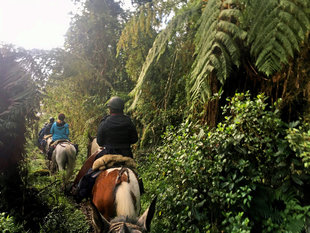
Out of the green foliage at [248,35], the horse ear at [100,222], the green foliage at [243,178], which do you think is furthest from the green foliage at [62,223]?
the green foliage at [248,35]

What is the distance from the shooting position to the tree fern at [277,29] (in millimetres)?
3180

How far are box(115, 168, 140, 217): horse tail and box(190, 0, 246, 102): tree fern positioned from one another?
4.74ft

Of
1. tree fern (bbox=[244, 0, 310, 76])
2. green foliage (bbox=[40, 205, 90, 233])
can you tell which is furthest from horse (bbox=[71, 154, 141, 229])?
tree fern (bbox=[244, 0, 310, 76])

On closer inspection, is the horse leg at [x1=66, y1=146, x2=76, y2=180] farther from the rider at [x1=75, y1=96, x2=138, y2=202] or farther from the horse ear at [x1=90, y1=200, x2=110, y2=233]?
the horse ear at [x1=90, y1=200, x2=110, y2=233]

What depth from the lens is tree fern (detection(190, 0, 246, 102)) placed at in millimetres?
3551

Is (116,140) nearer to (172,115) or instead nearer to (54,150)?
(172,115)

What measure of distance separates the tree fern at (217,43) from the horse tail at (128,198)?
56.9 inches

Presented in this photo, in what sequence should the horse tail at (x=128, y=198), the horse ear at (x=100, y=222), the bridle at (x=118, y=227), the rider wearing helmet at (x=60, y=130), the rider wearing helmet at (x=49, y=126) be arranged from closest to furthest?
the bridle at (x=118, y=227), the horse ear at (x=100, y=222), the horse tail at (x=128, y=198), the rider wearing helmet at (x=60, y=130), the rider wearing helmet at (x=49, y=126)

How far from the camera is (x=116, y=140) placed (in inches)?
191

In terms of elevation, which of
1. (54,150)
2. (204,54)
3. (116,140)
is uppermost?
(204,54)

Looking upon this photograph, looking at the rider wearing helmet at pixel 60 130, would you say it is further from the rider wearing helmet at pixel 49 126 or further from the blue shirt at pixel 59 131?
the rider wearing helmet at pixel 49 126

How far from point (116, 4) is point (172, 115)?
36.6 ft

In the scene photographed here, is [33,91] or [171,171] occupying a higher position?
[33,91]

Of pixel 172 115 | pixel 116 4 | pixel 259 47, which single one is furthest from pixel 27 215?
pixel 116 4
